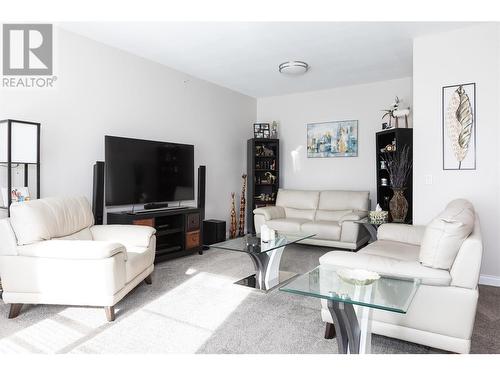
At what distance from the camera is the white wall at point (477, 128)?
11.2 ft

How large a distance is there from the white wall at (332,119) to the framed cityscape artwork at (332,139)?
0.08 meters

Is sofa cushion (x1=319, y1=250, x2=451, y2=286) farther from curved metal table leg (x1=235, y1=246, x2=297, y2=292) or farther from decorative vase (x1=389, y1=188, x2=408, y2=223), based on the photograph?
decorative vase (x1=389, y1=188, x2=408, y2=223)

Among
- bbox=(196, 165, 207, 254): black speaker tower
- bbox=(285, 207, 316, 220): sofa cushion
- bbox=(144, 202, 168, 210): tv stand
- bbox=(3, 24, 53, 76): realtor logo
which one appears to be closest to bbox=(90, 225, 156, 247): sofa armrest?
bbox=(144, 202, 168, 210): tv stand

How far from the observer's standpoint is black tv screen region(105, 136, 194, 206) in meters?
3.81

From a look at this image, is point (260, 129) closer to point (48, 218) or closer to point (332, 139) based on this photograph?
point (332, 139)

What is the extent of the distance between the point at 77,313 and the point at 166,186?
2.17 meters

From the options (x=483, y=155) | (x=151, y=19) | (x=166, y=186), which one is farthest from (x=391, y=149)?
(x=151, y=19)

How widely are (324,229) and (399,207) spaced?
1.05 m

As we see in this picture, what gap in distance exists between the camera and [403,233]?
3.40 metres

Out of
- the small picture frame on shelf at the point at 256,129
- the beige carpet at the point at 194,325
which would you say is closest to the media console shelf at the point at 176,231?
the beige carpet at the point at 194,325

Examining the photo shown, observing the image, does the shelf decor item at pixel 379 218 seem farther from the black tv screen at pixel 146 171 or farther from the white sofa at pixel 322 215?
the black tv screen at pixel 146 171

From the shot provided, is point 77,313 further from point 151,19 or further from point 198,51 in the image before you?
point 198,51

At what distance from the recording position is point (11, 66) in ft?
10.4

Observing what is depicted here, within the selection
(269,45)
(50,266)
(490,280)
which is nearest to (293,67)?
(269,45)
